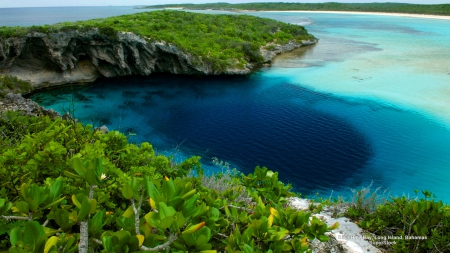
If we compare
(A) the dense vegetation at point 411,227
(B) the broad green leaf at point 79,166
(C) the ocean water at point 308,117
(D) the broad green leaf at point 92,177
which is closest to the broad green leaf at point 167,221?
(D) the broad green leaf at point 92,177

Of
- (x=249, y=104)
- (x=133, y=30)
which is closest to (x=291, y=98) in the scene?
(x=249, y=104)

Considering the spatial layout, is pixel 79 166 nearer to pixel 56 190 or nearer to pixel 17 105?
pixel 56 190

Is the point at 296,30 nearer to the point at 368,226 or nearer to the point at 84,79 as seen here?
the point at 84,79

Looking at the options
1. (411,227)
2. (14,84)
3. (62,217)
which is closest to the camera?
(62,217)

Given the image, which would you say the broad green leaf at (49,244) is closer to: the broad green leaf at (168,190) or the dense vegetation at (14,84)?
the broad green leaf at (168,190)

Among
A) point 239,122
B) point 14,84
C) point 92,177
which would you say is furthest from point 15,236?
point 14,84
